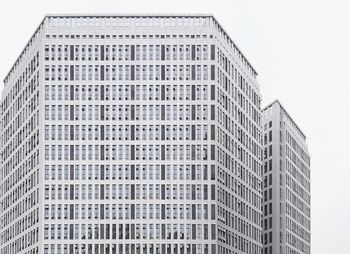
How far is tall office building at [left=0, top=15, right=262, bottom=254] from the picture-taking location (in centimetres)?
16650

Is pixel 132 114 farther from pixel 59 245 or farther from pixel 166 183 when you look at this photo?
pixel 59 245

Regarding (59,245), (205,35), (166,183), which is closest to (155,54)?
(205,35)

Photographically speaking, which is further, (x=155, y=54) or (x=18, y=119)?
(x=18, y=119)

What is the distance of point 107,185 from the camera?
168 metres

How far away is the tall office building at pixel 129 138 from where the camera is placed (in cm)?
16650

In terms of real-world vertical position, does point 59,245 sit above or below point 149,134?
below

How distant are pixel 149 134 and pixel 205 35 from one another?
798 inches

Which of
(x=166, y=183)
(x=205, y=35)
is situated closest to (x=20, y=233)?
(x=166, y=183)

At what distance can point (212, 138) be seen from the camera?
559 feet

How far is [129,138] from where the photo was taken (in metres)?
170

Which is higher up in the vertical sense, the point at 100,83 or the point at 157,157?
the point at 100,83

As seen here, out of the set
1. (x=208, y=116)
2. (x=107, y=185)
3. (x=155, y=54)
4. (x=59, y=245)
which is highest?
(x=155, y=54)

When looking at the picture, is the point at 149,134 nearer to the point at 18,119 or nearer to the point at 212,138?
the point at 212,138

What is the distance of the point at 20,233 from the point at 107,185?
79.7 ft
